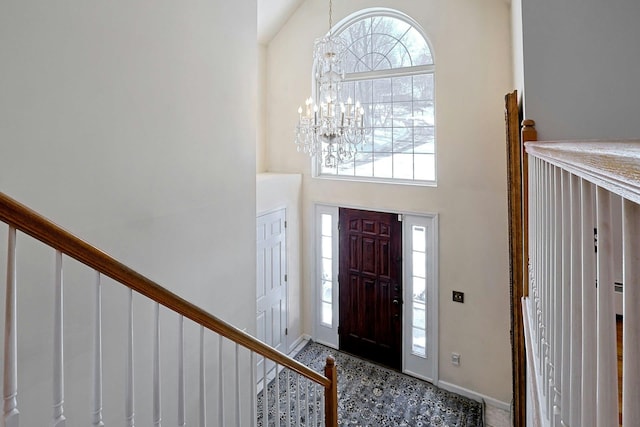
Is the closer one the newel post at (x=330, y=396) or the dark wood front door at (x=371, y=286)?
the newel post at (x=330, y=396)

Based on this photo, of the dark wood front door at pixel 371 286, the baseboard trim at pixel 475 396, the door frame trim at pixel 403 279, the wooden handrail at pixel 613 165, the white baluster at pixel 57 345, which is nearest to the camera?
the wooden handrail at pixel 613 165

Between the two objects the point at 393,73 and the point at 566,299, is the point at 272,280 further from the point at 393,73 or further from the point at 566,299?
the point at 566,299

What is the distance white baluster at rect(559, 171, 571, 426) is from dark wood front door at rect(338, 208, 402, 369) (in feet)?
13.5

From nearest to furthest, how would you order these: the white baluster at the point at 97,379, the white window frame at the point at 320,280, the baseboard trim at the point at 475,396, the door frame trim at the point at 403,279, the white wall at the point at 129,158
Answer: the white baluster at the point at 97,379 → the white wall at the point at 129,158 → the baseboard trim at the point at 475,396 → the door frame trim at the point at 403,279 → the white window frame at the point at 320,280

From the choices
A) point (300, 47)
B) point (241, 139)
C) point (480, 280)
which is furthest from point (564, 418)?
point (300, 47)

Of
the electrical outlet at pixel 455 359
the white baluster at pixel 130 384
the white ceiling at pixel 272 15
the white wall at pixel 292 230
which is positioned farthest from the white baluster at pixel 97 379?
the white ceiling at pixel 272 15

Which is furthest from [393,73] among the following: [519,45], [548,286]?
[548,286]

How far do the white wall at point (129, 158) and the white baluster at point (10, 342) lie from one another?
996mm

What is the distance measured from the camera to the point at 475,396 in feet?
15.2

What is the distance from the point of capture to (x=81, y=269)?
2.06 meters

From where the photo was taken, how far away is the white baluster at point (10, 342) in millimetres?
977

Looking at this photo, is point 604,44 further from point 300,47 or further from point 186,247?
point 300,47

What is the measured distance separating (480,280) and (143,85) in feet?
12.9

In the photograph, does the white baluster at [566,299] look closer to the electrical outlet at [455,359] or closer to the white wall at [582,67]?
the white wall at [582,67]
